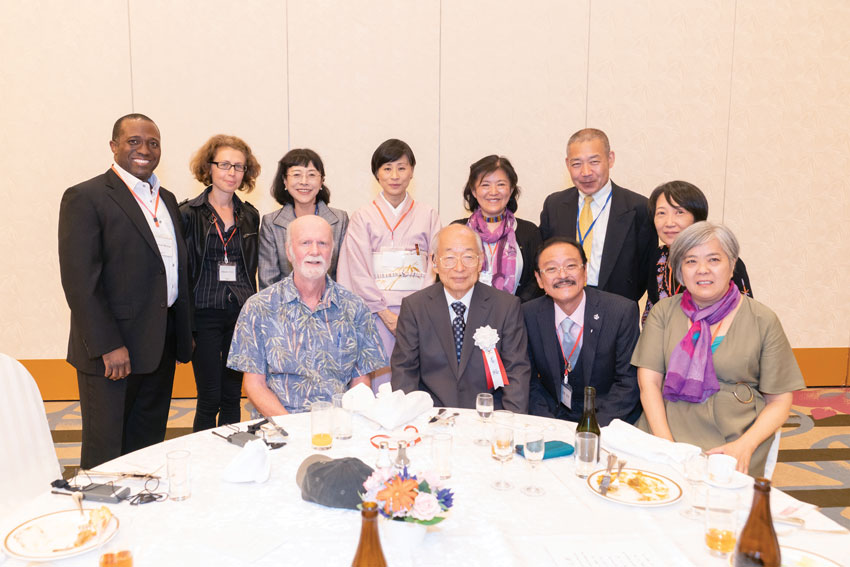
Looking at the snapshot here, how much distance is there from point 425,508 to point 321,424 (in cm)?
74

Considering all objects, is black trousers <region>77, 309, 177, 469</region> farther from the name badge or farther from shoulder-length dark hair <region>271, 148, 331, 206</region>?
shoulder-length dark hair <region>271, 148, 331, 206</region>

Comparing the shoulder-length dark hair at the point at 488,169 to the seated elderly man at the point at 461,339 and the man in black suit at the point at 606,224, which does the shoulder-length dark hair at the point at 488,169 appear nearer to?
the man in black suit at the point at 606,224

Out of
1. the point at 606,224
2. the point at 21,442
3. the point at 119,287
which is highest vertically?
the point at 606,224

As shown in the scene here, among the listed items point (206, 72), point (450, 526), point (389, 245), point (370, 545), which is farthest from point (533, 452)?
point (206, 72)

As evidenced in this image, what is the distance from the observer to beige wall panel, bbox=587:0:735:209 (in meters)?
5.41

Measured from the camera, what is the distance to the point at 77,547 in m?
1.35

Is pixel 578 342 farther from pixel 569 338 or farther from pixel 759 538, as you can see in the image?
pixel 759 538

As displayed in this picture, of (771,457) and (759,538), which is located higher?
(759,538)

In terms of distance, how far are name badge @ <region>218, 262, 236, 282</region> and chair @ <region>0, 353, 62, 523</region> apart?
1559 millimetres

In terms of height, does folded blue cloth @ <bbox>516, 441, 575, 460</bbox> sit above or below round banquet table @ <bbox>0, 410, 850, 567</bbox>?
above

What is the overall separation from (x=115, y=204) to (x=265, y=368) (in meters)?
1.17

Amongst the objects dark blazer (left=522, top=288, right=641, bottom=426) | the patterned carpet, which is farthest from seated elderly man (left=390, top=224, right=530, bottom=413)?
the patterned carpet

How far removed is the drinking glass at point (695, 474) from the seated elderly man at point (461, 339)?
108 cm

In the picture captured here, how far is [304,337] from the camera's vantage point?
107 inches
